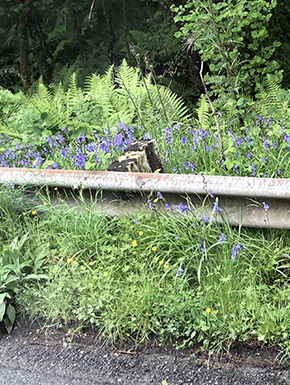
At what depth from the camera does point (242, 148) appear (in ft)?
11.2

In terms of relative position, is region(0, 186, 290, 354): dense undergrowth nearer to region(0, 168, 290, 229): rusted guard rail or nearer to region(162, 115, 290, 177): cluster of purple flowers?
region(0, 168, 290, 229): rusted guard rail

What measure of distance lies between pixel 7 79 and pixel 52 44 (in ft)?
4.49

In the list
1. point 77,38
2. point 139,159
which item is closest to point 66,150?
point 139,159

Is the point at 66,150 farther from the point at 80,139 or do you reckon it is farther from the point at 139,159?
the point at 139,159

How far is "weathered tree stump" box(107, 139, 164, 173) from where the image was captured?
3.12 metres

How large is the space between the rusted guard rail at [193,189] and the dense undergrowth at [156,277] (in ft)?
0.26

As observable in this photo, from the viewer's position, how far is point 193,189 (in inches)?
108

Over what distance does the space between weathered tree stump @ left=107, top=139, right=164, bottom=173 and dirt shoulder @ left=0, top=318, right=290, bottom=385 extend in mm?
1229

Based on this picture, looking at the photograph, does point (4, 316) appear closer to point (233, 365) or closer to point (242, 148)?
point (233, 365)

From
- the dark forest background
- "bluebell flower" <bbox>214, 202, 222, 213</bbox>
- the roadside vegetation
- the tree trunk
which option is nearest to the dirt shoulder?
the roadside vegetation

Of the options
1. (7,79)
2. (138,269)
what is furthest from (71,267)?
(7,79)

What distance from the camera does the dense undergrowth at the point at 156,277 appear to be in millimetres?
2346

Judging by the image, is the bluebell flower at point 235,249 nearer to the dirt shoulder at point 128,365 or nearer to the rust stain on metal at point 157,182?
the rust stain on metal at point 157,182

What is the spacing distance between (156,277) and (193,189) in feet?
2.01
